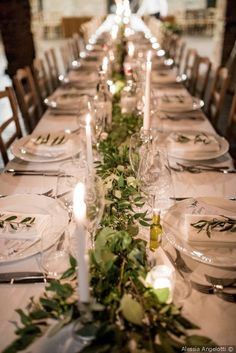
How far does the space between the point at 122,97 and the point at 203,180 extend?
2.81 feet

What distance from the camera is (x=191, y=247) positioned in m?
1.03

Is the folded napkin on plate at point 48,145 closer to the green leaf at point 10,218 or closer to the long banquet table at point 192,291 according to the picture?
the long banquet table at point 192,291

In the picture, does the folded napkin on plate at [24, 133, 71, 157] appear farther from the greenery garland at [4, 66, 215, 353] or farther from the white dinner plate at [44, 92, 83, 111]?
the greenery garland at [4, 66, 215, 353]

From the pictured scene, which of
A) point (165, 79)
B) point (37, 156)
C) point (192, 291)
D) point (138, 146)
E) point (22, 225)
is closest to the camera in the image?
point (192, 291)

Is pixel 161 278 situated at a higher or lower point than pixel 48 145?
higher

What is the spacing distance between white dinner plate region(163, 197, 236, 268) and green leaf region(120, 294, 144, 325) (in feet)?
1.08

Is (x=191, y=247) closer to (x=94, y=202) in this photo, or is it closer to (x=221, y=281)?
(x=221, y=281)

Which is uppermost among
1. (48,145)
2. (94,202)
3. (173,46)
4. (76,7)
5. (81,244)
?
(81,244)

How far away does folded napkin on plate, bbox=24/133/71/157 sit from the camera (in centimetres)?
168

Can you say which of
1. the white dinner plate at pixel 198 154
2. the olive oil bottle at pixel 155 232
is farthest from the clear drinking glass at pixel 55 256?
the white dinner plate at pixel 198 154

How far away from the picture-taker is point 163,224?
112 centimetres

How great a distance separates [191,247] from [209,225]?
4.6 inches

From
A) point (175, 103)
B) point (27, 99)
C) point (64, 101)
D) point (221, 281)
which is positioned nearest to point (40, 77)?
point (27, 99)

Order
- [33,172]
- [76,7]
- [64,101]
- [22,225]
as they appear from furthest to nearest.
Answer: [76,7] < [64,101] < [33,172] < [22,225]
